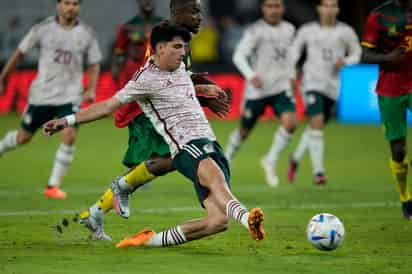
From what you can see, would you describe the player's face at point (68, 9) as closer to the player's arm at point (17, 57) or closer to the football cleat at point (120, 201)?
the player's arm at point (17, 57)

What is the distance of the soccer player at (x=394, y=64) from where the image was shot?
11.2 metres

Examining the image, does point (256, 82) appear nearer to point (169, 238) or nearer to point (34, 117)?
point (34, 117)

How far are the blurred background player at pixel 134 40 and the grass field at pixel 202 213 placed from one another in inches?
61.8

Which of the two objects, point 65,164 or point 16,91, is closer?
point 65,164

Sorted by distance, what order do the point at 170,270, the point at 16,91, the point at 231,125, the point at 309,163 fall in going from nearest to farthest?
1. the point at 170,270
2. the point at 309,163
3. the point at 231,125
4. the point at 16,91

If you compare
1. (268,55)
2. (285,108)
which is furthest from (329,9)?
(285,108)

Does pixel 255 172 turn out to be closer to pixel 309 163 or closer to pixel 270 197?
pixel 309 163

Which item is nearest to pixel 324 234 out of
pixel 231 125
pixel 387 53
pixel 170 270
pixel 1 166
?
pixel 170 270

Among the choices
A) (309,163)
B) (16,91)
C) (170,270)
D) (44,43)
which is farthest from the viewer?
(16,91)

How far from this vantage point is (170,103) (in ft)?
29.5

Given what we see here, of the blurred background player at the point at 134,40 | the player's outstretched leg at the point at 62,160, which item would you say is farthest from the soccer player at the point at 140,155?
the blurred background player at the point at 134,40

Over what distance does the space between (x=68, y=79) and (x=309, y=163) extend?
5.89 meters

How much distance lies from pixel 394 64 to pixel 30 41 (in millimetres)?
4365

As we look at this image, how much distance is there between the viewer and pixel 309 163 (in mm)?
18125
